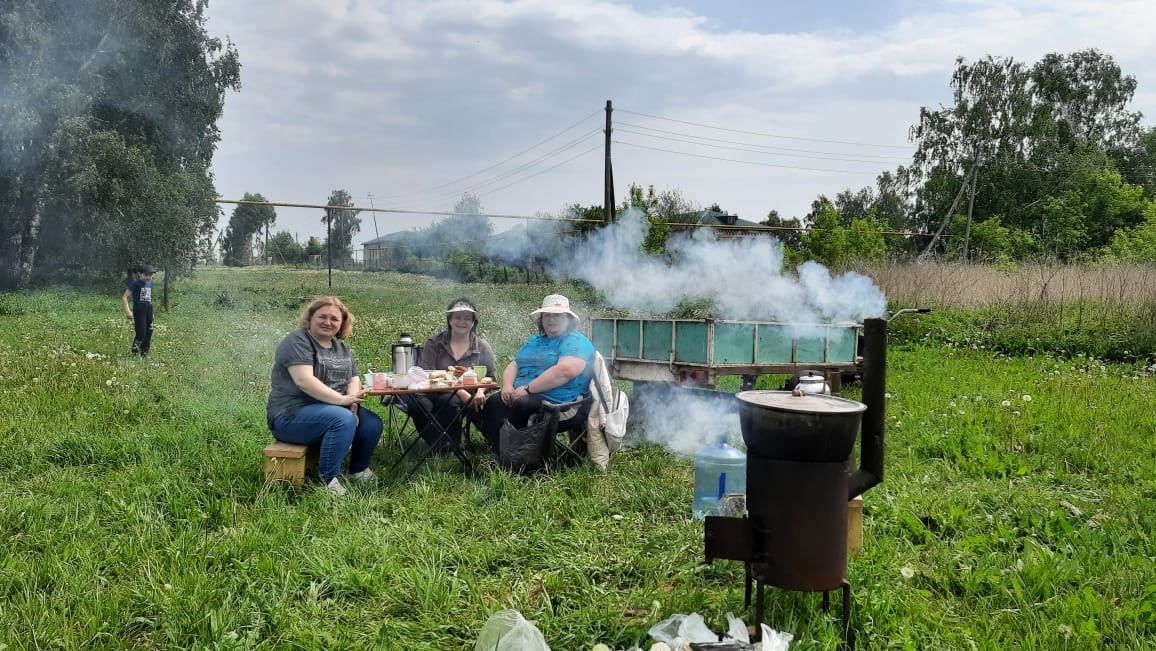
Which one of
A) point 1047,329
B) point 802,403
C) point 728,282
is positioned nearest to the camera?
point 802,403

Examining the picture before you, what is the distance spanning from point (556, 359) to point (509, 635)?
2.86 metres

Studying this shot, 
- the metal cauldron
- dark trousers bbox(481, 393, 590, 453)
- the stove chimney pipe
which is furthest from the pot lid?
dark trousers bbox(481, 393, 590, 453)

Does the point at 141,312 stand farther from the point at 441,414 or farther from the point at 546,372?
the point at 546,372

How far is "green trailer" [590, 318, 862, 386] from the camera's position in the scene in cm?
655

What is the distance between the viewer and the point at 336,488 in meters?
4.44

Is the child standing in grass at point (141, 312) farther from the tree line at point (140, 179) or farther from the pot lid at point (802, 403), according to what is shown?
the pot lid at point (802, 403)

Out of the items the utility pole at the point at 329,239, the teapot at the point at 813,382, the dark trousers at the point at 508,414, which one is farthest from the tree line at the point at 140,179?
the teapot at the point at 813,382

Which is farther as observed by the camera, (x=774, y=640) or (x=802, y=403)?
(x=802, y=403)

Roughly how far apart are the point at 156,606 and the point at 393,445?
Result: 110 inches

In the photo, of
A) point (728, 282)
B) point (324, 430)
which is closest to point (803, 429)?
point (324, 430)

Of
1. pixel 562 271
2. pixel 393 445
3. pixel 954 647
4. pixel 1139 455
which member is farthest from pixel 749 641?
pixel 562 271

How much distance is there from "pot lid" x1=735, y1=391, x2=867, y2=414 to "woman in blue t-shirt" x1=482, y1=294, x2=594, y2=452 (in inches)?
84.1

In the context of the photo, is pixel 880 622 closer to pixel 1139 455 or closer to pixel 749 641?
pixel 749 641

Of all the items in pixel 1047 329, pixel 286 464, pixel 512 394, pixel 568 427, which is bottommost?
pixel 286 464
